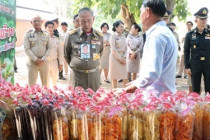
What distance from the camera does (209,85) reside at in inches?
189

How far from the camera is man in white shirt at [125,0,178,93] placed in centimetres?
215

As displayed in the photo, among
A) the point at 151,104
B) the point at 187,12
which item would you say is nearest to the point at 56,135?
the point at 151,104

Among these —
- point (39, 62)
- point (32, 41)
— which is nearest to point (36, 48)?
point (32, 41)

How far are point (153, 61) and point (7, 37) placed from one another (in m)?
2.28

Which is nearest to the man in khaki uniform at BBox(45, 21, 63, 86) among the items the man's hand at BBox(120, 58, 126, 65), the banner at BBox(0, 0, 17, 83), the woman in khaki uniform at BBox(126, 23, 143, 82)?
the man's hand at BBox(120, 58, 126, 65)

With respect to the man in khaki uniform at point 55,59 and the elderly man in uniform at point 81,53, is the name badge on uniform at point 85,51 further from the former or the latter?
the man in khaki uniform at point 55,59

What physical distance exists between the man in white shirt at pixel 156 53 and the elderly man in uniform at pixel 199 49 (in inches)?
103

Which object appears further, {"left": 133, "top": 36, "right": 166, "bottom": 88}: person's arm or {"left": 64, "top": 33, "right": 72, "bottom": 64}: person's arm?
{"left": 64, "top": 33, "right": 72, "bottom": 64}: person's arm

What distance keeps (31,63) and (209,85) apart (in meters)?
3.26

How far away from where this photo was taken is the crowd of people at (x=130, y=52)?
221cm

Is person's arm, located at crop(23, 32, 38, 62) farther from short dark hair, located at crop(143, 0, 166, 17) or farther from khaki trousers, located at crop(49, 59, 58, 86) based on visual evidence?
short dark hair, located at crop(143, 0, 166, 17)

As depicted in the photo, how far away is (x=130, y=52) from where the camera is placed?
264 inches

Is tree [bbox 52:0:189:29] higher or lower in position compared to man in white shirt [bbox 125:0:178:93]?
higher

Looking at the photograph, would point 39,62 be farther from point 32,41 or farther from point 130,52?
point 130,52
